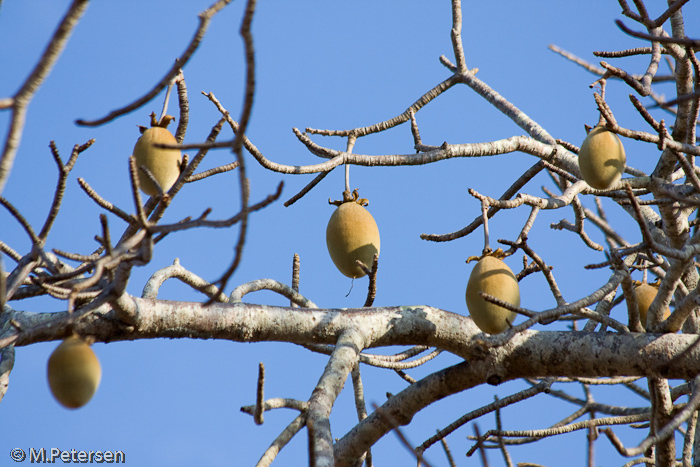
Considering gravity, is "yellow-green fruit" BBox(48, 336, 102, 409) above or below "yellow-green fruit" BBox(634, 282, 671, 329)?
below

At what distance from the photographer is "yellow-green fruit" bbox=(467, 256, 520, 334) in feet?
8.00

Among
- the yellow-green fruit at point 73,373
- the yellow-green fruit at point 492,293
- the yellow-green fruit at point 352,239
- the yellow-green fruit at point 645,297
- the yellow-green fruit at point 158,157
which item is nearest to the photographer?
the yellow-green fruit at point 73,373

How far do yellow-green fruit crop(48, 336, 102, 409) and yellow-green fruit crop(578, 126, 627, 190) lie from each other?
5.93 feet

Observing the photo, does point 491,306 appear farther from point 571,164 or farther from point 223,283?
point 223,283

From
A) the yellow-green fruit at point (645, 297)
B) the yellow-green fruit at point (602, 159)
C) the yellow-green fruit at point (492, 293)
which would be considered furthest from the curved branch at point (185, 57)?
the yellow-green fruit at point (645, 297)

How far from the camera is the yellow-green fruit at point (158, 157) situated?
6.95ft

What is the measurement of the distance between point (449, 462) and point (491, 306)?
2.78ft

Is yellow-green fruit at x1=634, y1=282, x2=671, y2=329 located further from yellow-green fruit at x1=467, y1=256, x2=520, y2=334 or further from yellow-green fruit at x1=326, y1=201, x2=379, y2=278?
yellow-green fruit at x1=326, y1=201, x2=379, y2=278

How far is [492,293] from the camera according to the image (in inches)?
96.7

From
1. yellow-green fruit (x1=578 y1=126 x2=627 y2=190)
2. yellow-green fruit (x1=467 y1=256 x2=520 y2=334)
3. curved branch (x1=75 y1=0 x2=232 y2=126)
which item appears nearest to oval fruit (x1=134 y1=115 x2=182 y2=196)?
curved branch (x1=75 y1=0 x2=232 y2=126)

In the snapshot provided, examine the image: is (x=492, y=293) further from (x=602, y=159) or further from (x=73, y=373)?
(x=73, y=373)

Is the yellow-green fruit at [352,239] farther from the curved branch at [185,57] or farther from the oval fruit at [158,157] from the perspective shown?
the curved branch at [185,57]

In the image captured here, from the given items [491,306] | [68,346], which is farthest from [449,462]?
[68,346]

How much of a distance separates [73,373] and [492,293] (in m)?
1.42
